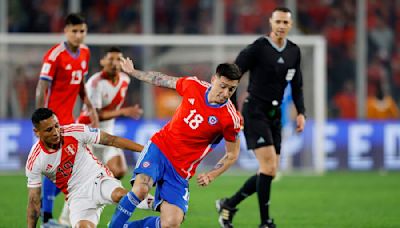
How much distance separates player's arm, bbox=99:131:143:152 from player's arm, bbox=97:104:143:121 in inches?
80.3

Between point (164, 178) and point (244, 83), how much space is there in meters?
9.92

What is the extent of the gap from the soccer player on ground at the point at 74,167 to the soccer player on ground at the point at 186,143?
0.73 feet

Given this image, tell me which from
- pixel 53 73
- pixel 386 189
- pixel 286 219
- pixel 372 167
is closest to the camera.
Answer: pixel 53 73

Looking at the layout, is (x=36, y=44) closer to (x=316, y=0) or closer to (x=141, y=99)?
(x=141, y=99)

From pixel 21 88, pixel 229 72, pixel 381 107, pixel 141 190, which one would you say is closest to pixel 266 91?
pixel 229 72

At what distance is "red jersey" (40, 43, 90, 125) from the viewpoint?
30.6ft

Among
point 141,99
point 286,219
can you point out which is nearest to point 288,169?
point 141,99

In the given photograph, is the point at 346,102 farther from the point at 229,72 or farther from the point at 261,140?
the point at 229,72

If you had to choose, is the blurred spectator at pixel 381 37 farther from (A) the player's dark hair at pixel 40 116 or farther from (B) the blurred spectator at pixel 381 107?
(A) the player's dark hair at pixel 40 116

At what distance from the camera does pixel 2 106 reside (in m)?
17.1

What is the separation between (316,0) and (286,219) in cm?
1110

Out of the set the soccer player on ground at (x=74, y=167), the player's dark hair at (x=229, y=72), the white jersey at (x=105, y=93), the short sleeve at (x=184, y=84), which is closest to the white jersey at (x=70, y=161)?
the soccer player on ground at (x=74, y=167)

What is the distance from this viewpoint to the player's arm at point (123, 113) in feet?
31.9

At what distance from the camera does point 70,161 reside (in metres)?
7.74
